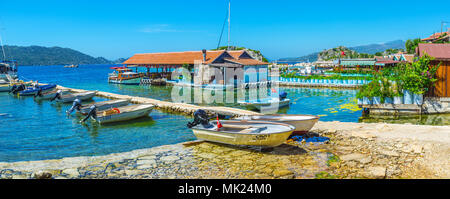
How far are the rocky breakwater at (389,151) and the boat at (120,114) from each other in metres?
11.1

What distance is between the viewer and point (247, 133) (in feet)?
34.3

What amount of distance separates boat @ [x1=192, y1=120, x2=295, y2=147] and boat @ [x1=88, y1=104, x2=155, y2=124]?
748cm

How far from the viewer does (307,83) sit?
38.8 metres

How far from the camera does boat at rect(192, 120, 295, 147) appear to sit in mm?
10312

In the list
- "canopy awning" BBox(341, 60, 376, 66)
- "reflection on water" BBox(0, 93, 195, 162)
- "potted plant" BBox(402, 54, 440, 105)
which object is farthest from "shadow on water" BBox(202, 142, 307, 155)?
"canopy awning" BBox(341, 60, 376, 66)

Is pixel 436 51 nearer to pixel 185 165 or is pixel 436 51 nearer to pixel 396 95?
pixel 396 95

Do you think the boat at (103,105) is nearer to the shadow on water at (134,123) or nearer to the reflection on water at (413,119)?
the shadow on water at (134,123)

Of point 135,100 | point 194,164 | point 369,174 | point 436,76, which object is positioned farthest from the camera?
point 135,100

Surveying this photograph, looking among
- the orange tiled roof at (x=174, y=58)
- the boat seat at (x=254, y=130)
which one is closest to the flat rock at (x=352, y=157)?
the boat seat at (x=254, y=130)

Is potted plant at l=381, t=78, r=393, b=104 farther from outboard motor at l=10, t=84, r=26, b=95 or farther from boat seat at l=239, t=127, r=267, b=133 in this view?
outboard motor at l=10, t=84, r=26, b=95

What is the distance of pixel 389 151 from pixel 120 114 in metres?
14.5
